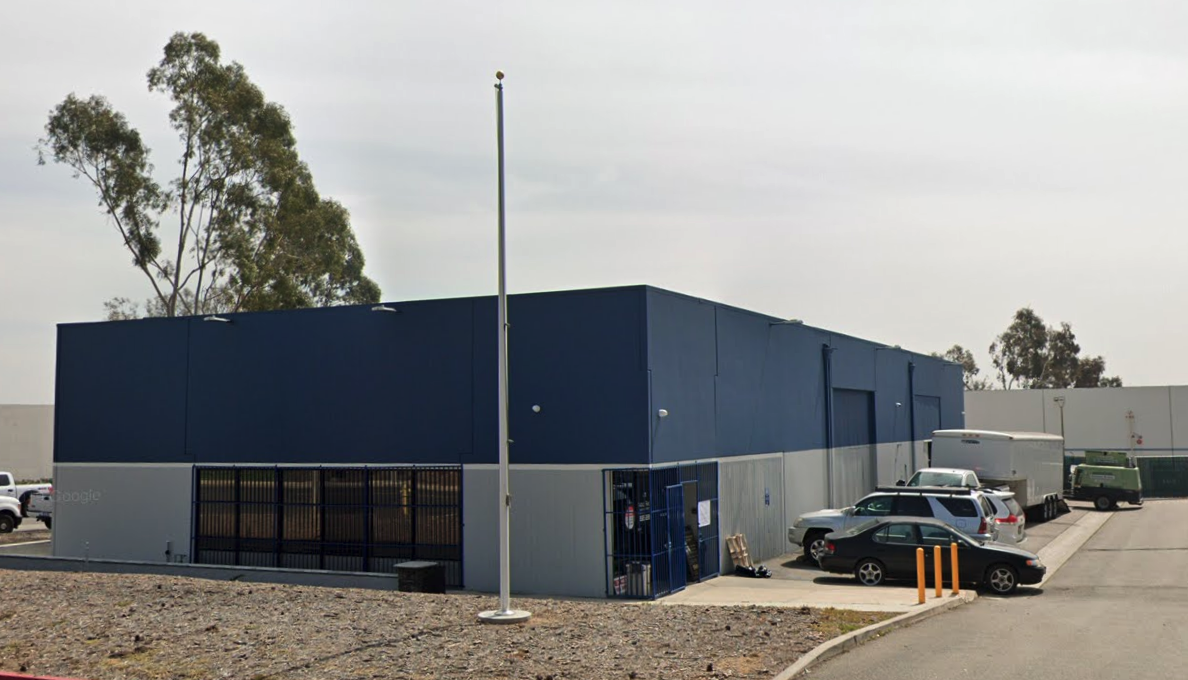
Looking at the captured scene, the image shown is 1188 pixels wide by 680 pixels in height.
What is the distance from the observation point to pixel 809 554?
26703mm

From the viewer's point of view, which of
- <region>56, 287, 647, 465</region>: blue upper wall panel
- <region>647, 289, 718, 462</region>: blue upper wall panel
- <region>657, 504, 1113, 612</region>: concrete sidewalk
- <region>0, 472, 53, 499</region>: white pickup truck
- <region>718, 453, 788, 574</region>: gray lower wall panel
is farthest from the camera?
<region>0, 472, 53, 499</region>: white pickup truck

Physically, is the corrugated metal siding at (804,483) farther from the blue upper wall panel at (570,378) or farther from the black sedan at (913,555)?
the blue upper wall panel at (570,378)

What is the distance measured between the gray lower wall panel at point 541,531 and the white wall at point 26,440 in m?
44.8

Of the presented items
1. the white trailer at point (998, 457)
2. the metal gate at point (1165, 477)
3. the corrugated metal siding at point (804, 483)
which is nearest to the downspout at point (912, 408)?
the white trailer at point (998, 457)

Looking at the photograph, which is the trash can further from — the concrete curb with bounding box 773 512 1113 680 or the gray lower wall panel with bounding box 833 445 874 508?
the gray lower wall panel with bounding box 833 445 874 508

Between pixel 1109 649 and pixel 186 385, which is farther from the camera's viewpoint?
pixel 186 385

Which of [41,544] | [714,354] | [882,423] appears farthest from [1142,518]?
[41,544]

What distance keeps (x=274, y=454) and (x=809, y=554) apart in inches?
502

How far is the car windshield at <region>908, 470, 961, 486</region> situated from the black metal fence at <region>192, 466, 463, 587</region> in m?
15.3

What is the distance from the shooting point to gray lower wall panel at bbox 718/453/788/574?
25234 mm

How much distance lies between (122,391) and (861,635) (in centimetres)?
2030

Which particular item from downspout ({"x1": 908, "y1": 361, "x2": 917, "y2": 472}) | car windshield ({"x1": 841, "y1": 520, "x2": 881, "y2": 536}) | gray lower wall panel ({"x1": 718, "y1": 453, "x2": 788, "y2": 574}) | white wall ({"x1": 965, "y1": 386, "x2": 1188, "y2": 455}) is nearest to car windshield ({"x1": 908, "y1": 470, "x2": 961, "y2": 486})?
gray lower wall panel ({"x1": 718, "y1": 453, "x2": 788, "y2": 574})

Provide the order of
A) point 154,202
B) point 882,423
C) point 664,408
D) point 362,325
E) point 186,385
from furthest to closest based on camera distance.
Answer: point 154,202 < point 882,423 < point 186,385 < point 362,325 < point 664,408

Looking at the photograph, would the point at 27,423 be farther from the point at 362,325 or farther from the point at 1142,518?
the point at 1142,518
